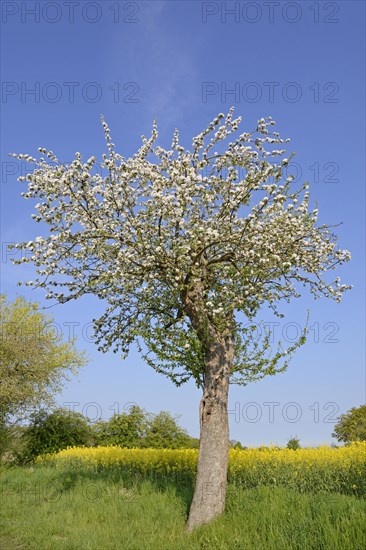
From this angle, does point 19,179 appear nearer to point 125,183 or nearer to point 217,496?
point 125,183

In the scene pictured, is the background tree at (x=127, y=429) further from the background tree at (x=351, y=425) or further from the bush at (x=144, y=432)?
the background tree at (x=351, y=425)

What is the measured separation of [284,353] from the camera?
42.2 ft

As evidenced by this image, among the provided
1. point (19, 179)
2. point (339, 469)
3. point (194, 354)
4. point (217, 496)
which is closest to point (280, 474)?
point (339, 469)

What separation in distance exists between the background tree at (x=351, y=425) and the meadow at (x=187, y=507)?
1394 inches

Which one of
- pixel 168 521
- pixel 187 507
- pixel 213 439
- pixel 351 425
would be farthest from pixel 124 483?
pixel 351 425

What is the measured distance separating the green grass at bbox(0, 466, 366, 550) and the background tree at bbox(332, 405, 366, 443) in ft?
132

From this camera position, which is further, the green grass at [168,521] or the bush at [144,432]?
the bush at [144,432]

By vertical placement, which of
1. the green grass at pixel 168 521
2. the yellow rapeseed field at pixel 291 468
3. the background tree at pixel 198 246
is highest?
the background tree at pixel 198 246

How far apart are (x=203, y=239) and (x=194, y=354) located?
9.08 ft

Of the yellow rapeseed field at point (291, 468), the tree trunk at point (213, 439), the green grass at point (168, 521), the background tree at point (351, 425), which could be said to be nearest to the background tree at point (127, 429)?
the yellow rapeseed field at point (291, 468)

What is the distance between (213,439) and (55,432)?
79.1 ft

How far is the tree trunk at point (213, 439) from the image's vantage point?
460 inches

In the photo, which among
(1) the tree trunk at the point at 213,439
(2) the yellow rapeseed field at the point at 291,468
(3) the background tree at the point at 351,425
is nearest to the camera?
(1) the tree trunk at the point at 213,439

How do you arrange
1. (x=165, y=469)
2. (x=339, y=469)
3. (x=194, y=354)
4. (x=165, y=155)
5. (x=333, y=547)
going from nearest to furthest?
(x=333, y=547) → (x=194, y=354) → (x=165, y=155) → (x=339, y=469) → (x=165, y=469)
